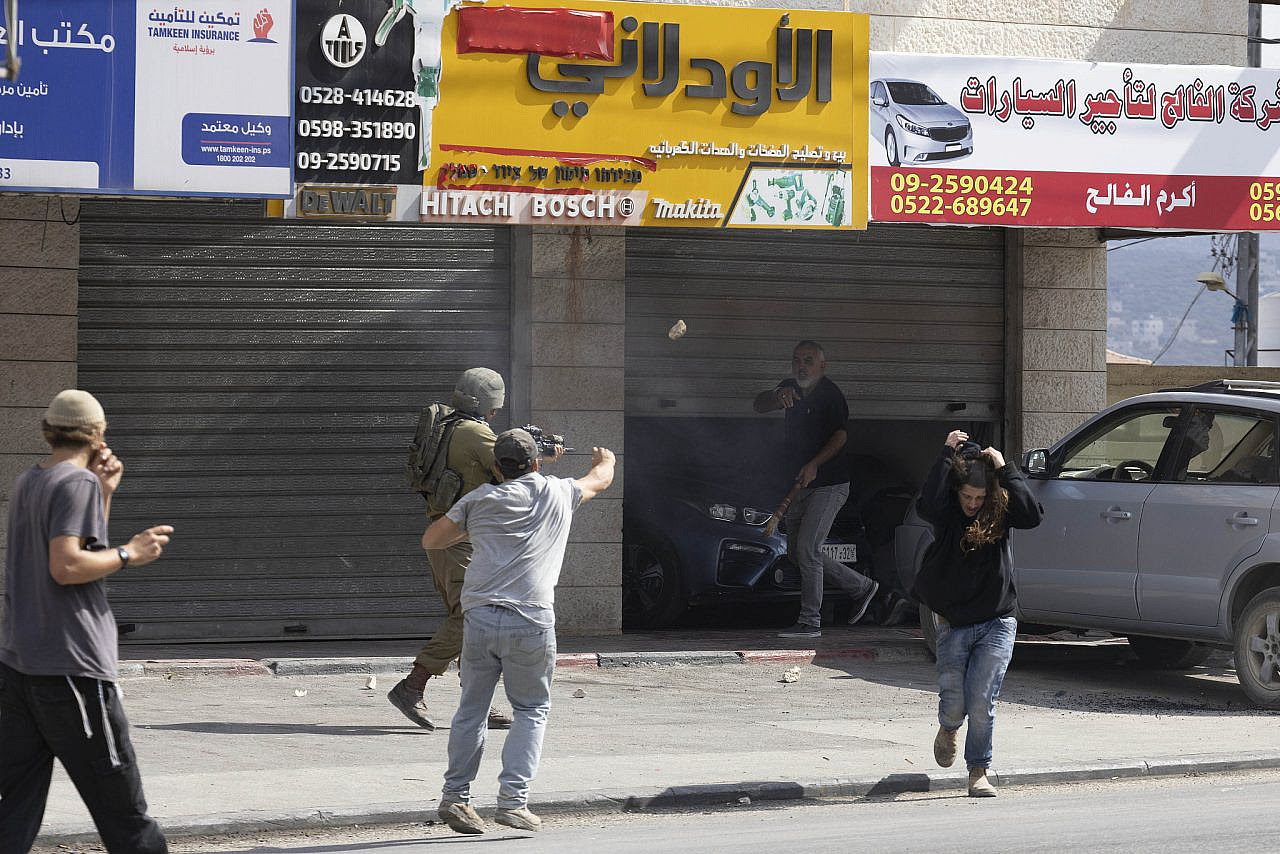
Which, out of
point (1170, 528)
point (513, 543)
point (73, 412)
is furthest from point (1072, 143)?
point (73, 412)

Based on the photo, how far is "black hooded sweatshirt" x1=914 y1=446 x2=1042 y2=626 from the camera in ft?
27.9

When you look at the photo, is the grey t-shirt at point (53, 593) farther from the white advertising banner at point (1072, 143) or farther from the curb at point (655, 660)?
the white advertising banner at point (1072, 143)

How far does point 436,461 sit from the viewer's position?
30.8ft

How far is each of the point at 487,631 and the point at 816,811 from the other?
196 cm

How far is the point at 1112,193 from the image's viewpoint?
13094mm

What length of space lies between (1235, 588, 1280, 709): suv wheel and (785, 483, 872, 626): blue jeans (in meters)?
3.37

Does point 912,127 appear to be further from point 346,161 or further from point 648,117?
point 346,161

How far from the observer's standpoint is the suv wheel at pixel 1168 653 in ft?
42.9

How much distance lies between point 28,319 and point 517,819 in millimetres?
6639

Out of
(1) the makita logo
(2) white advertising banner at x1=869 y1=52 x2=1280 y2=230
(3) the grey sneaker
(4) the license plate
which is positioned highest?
(2) white advertising banner at x1=869 y1=52 x2=1280 y2=230

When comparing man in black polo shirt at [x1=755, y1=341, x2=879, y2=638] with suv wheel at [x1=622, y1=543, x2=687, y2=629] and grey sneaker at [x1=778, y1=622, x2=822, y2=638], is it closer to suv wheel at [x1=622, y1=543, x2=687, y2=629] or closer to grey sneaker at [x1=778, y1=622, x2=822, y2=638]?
grey sneaker at [x1=778, y1=622, x2=822, y2=638]

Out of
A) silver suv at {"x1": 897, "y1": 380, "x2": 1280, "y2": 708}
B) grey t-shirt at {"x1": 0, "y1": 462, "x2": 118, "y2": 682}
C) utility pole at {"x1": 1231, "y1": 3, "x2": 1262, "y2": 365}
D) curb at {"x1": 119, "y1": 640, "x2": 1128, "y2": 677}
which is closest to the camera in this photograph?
grey t-shirt at {"x1": 0, "y1": 462, "x2": 118, "y2": 682}

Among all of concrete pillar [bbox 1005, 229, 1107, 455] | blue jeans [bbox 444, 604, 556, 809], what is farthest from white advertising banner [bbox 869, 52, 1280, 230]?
blue jeans [bbox 444, 604, 556, 809]

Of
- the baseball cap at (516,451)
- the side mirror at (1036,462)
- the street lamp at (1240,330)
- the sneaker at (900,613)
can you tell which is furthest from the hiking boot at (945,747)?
the street lamp at (1240,330)
